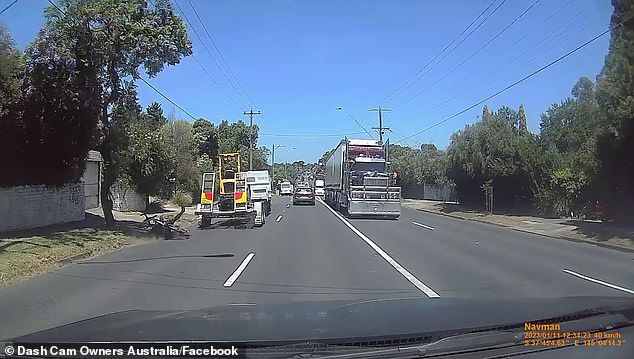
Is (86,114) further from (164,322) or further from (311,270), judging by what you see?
(164,322)

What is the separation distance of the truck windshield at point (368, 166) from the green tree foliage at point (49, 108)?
18278 millimetres

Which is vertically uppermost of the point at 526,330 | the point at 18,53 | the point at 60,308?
the point at 18,53

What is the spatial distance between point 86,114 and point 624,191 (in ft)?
70.8

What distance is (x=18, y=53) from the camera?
20.1 m

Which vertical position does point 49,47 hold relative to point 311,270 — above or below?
above

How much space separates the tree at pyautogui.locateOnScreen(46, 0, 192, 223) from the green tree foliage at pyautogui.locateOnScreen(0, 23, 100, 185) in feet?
1.10

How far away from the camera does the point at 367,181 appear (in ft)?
114

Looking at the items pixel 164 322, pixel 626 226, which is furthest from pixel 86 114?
pixel 626 226

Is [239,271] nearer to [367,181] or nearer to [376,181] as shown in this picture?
[367,181]

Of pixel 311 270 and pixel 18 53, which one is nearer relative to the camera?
pixel 311 270

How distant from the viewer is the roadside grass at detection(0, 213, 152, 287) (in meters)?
13.1

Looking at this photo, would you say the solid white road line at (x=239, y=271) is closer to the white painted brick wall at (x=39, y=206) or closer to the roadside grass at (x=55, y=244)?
the roadside grass at (x=55, y=244)
